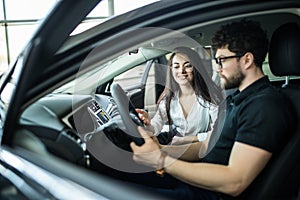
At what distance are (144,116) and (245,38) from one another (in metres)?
0.59

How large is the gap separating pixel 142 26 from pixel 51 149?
464 mm

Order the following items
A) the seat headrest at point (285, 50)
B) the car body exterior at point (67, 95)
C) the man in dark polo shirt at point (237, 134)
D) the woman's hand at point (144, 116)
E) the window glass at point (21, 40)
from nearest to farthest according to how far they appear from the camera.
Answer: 1. the car body exterior at point (67, 95)
2. the window glass at point (21, 40)
3. the man in dark polo shirt at point (237, 134)
4. the seat headrest at point (285, 50)
5. the woman's hand at point (144, 116)

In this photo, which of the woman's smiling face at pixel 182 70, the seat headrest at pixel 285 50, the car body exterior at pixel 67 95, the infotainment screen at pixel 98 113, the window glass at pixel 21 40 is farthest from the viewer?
the woman's smiling face at pixel 182 70

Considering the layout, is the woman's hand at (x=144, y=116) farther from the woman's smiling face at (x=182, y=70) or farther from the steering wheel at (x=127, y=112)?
the woman's smiling face at (x=182, y=70)

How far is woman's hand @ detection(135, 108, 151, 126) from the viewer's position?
191cm

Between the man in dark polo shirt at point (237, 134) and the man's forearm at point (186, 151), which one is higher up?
the man in dark polo shirt at point (237, 134)

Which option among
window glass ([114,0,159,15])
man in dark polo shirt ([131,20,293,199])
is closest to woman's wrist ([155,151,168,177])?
man in dark polo shirt ([131,20,293,199])

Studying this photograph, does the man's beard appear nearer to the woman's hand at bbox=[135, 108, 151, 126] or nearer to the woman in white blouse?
the woman in white blouse

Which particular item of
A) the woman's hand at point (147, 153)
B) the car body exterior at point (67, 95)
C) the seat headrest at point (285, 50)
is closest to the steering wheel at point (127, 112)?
the woman's hand at point (147, 153)

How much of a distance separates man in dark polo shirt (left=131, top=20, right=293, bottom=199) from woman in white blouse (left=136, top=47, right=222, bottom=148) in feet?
0.76

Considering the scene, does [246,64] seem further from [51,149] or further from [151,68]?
[51,149]

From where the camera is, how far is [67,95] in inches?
49.6

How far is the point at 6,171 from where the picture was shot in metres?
1.38

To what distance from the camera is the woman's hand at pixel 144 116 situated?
191cm
